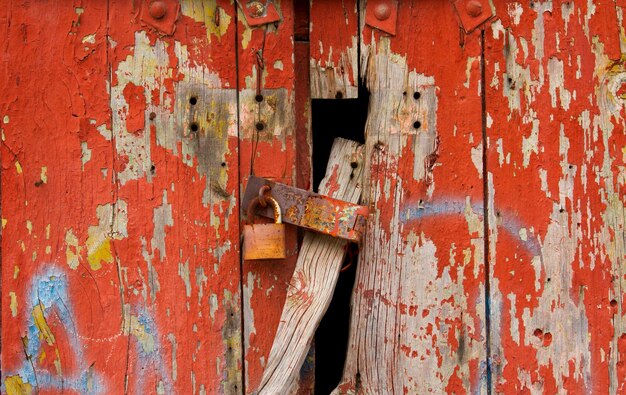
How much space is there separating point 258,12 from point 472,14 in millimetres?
404

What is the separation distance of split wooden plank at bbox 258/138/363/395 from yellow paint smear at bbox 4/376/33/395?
0.44m

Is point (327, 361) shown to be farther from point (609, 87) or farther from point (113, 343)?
point (609, 87)

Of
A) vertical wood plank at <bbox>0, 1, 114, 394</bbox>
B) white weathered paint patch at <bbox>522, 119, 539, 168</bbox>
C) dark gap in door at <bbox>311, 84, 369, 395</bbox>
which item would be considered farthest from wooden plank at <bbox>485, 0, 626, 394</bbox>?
vertical wood plank at <bbox>0, 1, 114, 394</bbox>

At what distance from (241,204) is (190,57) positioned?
0.96ft

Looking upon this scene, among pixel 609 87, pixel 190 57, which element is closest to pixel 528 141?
pixel 609 87

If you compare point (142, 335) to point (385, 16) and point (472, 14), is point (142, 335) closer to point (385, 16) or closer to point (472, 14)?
point (385, 16)

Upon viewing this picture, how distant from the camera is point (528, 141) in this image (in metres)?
1.29

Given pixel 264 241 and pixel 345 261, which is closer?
pixel 264 241

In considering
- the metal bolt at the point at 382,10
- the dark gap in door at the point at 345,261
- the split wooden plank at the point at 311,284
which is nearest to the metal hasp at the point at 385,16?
the metal bolt at the point at 382,10

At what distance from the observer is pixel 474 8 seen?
1286 millimetres

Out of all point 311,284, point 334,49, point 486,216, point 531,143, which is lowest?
point 311,284

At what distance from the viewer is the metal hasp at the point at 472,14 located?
1.29 meters

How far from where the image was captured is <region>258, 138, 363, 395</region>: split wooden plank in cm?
123

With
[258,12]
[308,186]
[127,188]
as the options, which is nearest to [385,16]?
[258,12]
